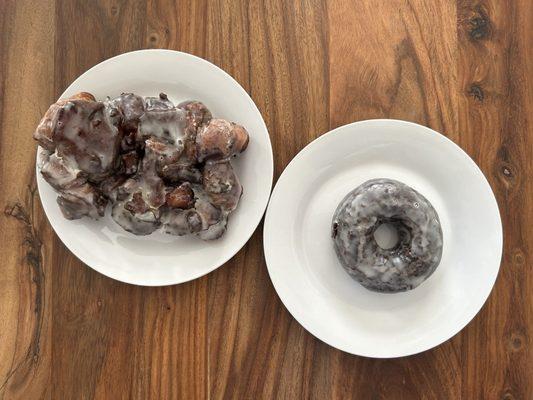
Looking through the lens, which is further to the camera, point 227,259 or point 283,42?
point 283,42

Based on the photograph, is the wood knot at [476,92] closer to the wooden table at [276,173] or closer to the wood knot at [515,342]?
the wooden table at [276,173]

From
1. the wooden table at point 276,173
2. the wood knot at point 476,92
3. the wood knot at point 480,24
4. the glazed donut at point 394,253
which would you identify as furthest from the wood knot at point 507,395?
the wood knot at point 480,24

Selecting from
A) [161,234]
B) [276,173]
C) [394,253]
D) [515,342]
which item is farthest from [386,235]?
[161,234]

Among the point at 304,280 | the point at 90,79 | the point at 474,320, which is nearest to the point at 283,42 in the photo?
the point at 90,79

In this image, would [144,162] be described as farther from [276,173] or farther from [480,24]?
[480,24]

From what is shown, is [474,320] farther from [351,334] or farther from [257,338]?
[257,338]

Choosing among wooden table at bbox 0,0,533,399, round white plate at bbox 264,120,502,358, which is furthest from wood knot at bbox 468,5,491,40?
round white plate at bbox 264,120,502,358
